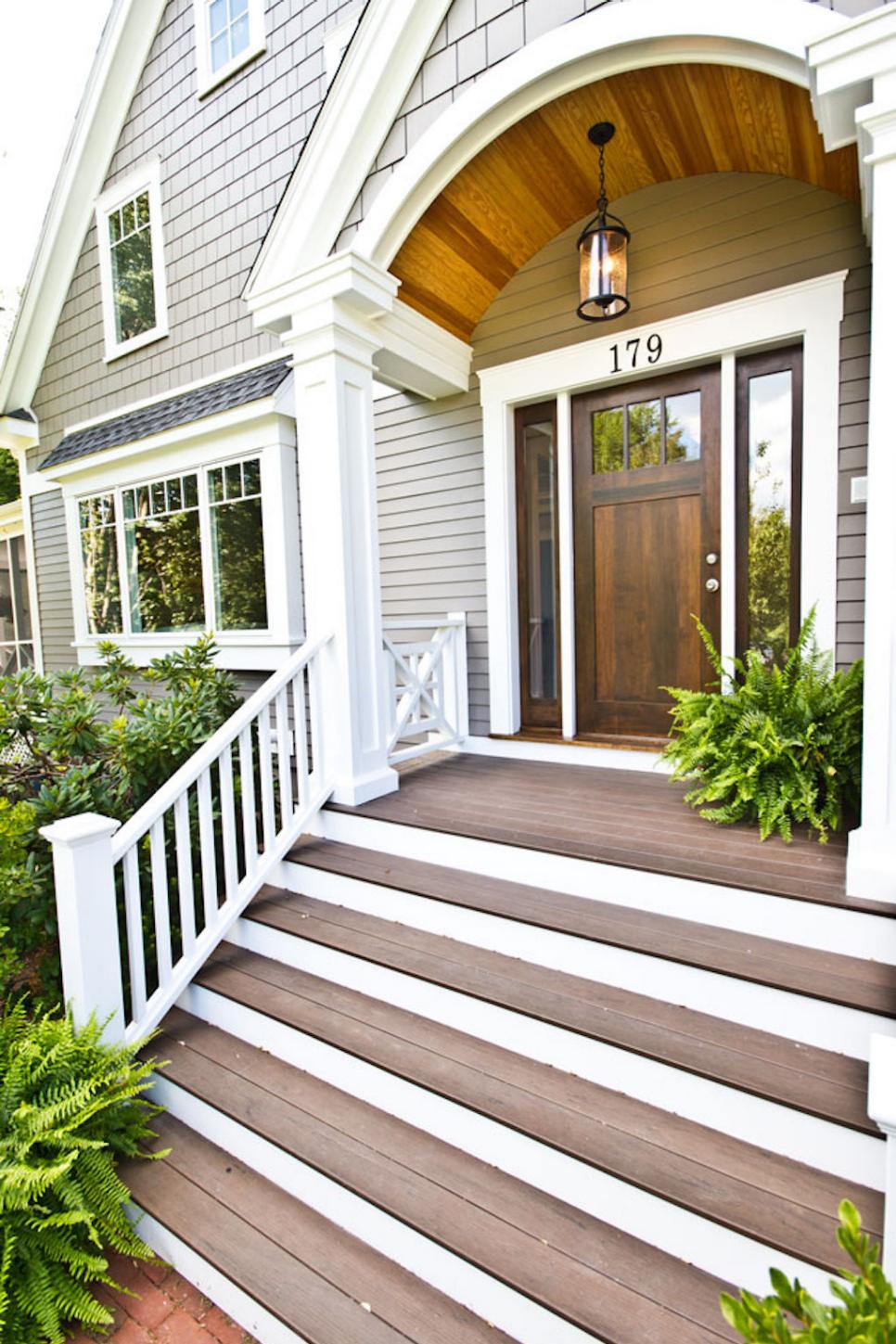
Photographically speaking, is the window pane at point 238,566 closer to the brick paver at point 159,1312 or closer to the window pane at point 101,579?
the window pane at point 101,579

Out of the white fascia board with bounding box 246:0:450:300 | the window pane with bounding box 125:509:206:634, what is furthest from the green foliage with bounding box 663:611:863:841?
the window pane with bounding box 125:509:206:634

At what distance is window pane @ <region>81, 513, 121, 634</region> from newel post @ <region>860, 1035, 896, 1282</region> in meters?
6.74

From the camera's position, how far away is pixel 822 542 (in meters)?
3.02

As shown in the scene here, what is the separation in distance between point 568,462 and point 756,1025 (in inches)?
115

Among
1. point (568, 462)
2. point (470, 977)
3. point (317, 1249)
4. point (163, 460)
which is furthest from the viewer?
point (163, 460)

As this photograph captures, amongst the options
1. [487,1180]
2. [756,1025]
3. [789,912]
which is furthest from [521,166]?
[487,1180]

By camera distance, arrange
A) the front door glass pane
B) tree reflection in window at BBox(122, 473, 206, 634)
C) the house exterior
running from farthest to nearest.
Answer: tree reflection in window at BBox(122, 473, 206, 634) → the front door glass pane → the house exterior

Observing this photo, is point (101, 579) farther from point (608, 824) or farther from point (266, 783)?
point (608, 824)

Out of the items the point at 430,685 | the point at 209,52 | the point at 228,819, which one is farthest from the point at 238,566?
the point at 209,52

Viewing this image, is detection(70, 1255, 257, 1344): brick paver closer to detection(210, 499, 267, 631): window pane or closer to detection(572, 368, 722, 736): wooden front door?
detection(572, 368, 722, 736): wooden front door

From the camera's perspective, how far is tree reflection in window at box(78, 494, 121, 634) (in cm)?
655

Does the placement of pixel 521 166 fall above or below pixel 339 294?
above

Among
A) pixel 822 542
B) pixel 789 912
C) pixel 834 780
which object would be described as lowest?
pixel 789 912

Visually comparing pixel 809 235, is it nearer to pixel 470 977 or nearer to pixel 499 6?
pixel 499 6
